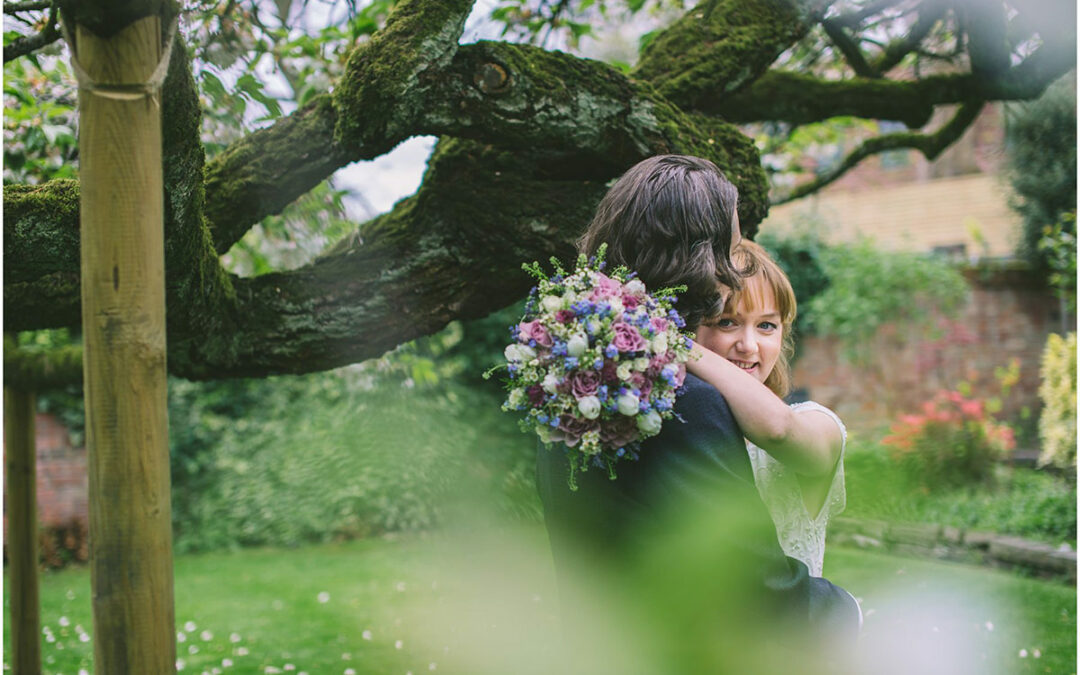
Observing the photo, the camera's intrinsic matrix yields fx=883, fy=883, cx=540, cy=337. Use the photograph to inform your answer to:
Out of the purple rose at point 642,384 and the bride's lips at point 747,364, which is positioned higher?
the bride's lips at point 747,364

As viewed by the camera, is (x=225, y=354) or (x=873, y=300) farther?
(x=873, y=300)

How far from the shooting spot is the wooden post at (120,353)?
5.37 ft

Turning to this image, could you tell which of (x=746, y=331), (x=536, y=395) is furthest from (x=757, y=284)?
(x=536, y=395)

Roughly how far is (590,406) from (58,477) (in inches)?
336

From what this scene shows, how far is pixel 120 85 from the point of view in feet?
5.39

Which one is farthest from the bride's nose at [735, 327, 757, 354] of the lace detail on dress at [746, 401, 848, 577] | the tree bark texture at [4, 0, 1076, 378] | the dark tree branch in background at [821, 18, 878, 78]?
the dark tree branch in background at [821, 18, 878, 78]

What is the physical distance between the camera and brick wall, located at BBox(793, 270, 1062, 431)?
10.6m

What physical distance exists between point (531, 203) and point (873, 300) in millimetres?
8307

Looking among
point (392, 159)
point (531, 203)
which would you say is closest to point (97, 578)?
point (531, 203)

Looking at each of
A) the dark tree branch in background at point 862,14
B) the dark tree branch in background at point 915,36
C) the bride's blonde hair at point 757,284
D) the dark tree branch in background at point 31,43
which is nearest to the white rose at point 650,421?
the bride's blonde hair at point 757,284

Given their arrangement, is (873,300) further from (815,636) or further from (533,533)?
(815,636)

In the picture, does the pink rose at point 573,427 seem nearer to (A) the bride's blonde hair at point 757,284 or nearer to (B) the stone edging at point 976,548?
(A) the bride's blonde hair at point 757,284

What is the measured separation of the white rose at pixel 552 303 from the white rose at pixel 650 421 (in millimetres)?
270

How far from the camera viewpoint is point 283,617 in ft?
20.7
